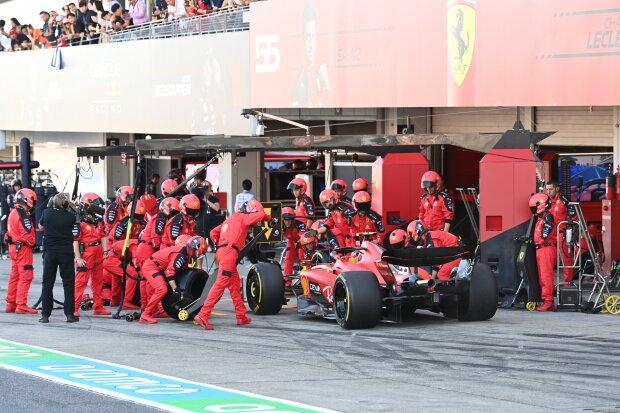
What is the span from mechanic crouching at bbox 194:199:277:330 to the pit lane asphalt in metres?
0.29

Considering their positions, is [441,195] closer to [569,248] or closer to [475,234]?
[475,234]

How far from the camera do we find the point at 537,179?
17906 mm

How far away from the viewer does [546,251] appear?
56.3ft

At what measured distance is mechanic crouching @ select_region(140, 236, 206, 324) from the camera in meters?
16.1

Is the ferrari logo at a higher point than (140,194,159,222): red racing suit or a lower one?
higher

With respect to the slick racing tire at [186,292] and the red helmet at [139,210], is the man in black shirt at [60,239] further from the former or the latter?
the red helmet at [139,210]

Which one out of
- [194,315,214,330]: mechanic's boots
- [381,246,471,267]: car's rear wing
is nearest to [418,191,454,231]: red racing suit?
[381,246,471,267]: car's rear wing

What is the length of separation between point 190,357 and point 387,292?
3226 mm

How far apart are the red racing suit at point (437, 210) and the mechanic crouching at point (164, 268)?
4822 mm

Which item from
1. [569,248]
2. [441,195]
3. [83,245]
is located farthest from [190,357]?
[441,195]

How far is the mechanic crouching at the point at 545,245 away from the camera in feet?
56.0

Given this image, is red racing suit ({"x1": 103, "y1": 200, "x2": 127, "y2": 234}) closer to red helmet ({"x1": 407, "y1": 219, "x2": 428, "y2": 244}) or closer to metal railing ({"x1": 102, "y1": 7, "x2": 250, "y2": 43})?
red helmet ({"x1": 407, "y1": 219, "x2": 428, "y2": 244})

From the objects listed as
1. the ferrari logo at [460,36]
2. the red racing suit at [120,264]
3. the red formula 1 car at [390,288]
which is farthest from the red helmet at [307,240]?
the ferrari logo at [460,36]

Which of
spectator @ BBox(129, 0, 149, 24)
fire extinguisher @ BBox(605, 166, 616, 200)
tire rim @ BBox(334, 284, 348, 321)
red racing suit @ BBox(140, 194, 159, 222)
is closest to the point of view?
tire rim @ BBox(334, 284, 348, 321)
